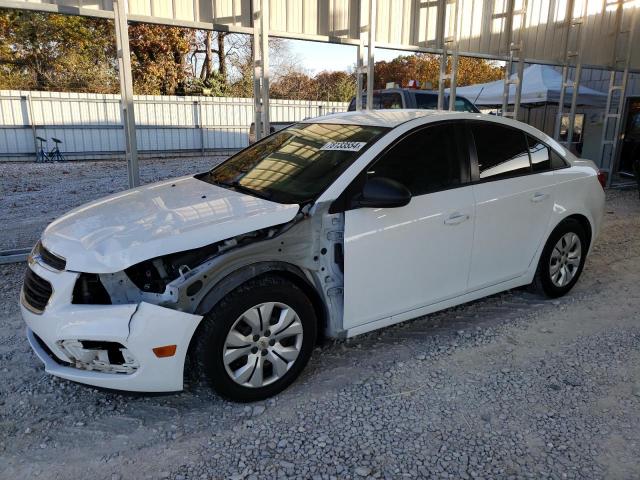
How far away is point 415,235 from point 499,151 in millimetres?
1173

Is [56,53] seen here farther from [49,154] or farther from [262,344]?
[262,344]

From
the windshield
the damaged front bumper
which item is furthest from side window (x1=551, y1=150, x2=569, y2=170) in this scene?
the damaged front bumper

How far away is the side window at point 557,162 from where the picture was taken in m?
4.31

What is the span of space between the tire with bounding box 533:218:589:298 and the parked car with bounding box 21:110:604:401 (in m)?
0.04

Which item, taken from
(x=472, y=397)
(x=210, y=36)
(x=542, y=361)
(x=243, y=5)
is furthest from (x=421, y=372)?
(x=210, y=36)

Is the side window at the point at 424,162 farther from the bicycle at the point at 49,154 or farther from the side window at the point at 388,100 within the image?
the bicycle at the point at 49,154

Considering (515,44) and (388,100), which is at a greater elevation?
(515,44)

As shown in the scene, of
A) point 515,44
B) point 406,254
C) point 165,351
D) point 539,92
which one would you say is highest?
point 515,44

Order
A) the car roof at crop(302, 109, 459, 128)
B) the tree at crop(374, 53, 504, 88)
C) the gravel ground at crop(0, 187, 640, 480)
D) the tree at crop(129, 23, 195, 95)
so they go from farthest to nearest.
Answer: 1. the tree at crop(374, 53, 504, 88)
2. the tree at crop(129, 23, 195, 95)
3. the car roof at crop(302, 109, 459, 128)
4. the gravel ground at crop(0, 187, 640, 480)

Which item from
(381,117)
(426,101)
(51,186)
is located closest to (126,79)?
(381,117)

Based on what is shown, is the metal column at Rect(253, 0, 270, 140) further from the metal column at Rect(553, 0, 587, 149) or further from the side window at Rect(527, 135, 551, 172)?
the metal column at Rect(553, 0, 587, 149)

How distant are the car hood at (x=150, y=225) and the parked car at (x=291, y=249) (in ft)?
0.03

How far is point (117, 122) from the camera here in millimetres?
18094

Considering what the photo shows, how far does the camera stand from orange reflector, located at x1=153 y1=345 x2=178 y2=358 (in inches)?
100
